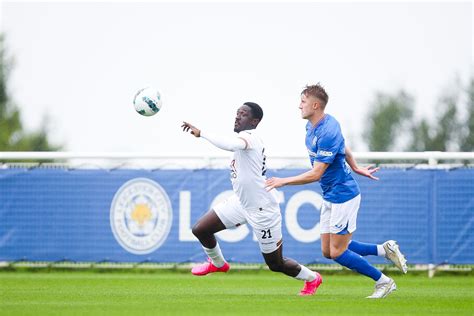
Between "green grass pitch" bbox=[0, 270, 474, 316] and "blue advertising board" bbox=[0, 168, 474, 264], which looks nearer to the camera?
"green grass pitch" bbox=[0, 270, 474, 316]

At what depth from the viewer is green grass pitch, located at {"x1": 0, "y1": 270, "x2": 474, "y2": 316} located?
12986 mm

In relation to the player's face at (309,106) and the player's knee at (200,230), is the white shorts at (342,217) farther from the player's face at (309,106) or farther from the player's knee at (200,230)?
the player's knee at (200,230)

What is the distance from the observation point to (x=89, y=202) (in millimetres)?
21078

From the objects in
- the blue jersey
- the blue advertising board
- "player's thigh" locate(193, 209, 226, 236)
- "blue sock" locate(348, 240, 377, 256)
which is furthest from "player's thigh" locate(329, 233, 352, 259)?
the blue advertising board

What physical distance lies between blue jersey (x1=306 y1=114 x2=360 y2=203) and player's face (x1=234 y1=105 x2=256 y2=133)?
87 cm

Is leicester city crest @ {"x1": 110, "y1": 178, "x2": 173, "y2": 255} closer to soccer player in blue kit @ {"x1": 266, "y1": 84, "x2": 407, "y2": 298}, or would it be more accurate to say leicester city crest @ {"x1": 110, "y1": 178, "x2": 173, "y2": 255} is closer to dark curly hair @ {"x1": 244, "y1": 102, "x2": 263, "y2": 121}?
dark curly hair @ {"x1": 244, "y1": 102, "x2": 263, "y2": 121}

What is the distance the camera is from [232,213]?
15.3 meters

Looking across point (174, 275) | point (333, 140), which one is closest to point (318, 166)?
point (333, 140)

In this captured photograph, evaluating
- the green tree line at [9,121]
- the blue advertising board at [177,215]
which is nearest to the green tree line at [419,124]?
the green tree line at [9,121]

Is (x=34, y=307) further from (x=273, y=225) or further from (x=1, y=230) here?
(x=1, y=230)

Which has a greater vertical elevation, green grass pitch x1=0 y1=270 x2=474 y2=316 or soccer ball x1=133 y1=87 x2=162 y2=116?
soccer ball x1=133 y1=87 x2=162 y2=116

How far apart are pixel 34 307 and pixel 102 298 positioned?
4.75 ft

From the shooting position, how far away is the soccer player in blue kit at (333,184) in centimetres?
1421

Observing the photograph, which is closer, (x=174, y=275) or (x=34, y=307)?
(x=34, y=307)
